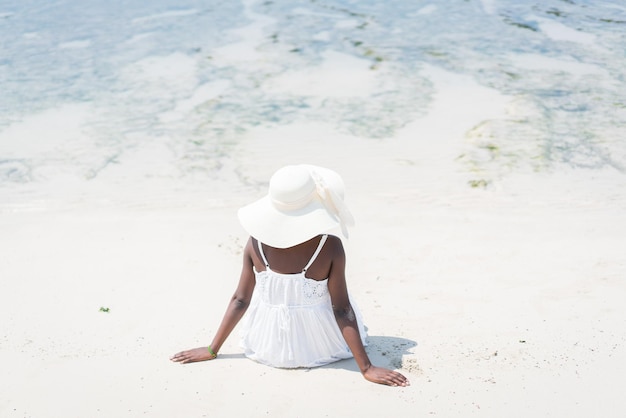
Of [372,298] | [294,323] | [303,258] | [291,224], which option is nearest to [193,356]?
[294,323]

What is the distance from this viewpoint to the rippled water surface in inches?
322

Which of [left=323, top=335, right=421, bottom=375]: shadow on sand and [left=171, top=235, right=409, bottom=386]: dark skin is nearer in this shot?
[left=171, top=235, right=409, bottom=386]: dark skin

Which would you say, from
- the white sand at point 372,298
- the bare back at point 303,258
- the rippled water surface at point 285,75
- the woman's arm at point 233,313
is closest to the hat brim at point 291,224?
the bare back at point 303,258

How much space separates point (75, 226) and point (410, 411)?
12.8ft

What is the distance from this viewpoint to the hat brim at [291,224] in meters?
3.25

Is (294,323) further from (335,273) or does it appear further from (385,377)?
(385,377)

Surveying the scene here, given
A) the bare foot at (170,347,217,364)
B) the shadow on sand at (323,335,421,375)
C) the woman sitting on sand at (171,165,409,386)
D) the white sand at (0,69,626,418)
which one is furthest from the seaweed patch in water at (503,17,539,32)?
the bare foot at (170,347,217,364)

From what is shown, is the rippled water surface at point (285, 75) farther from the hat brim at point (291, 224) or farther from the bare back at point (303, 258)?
the hat brim at point (291, 224)

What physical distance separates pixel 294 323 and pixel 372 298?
1.16m

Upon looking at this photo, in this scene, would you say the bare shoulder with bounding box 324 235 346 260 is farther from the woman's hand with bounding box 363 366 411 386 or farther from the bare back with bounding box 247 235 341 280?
the woman's hand with bounding box 363 366 411 386

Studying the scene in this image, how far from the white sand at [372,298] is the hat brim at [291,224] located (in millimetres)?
778

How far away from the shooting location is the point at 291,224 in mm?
3303

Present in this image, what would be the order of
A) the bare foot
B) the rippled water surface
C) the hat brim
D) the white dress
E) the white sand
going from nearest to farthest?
1. the hat brim
2. the white sand
3. the white dress
4. the bare foot
5. the rippled water surface

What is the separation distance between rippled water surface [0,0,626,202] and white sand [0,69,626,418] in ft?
2.66
